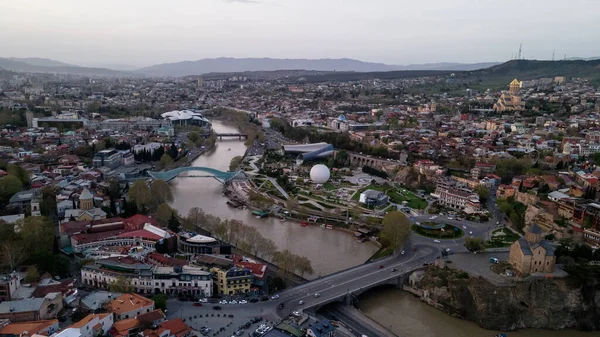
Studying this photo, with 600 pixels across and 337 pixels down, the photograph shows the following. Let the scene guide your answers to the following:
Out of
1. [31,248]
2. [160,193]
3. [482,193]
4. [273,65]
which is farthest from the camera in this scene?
[273,65]

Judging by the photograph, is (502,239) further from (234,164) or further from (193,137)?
(193,137)

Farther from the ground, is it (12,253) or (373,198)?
(12,253)

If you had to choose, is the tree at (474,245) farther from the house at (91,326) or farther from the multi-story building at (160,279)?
the house at (91,326)

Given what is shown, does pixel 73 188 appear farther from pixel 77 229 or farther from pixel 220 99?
pixel 220 99

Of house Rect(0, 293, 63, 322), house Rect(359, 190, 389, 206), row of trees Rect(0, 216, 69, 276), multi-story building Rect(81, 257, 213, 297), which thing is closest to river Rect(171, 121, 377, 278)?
house Rect(359, 190, 389, 206)

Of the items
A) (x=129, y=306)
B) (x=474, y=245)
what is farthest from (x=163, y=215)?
(x=474, y=245)

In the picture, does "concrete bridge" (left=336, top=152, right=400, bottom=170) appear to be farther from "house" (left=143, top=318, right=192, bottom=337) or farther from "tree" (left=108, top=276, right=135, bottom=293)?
"house" (left=143, top=318, right=192, bottom=337)
